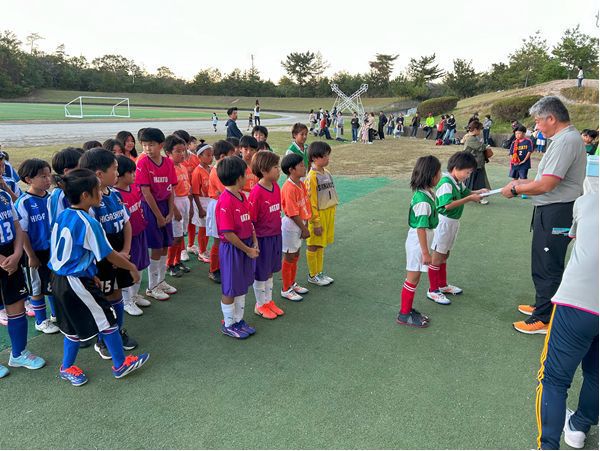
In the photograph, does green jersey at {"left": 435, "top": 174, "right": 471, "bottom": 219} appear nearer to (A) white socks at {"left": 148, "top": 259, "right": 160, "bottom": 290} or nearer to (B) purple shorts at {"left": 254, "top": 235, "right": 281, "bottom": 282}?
(B) purple shorts at {"left": 254, "top": 235, "right": 281, "bottom": 282}

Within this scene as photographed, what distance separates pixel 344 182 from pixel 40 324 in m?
7.98

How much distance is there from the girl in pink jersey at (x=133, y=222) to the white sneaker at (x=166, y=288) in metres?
0.25

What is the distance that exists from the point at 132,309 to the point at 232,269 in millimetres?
1252

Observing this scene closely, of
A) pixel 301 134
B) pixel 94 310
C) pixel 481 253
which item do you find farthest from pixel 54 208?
pixel 481 253

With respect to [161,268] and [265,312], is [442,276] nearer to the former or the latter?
[265,312]

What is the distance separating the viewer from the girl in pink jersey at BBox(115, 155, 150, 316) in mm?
3637

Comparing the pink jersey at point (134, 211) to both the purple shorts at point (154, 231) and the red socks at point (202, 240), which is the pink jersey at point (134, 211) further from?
the red socks at point (202, 240)

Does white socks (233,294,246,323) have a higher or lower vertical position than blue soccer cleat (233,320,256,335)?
higher

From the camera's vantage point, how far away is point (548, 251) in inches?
142

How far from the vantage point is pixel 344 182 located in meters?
10.5

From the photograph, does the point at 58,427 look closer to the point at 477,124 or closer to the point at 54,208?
the point at 54,208

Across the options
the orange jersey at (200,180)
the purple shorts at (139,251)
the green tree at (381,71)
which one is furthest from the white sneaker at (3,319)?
the green tree at (381,71)

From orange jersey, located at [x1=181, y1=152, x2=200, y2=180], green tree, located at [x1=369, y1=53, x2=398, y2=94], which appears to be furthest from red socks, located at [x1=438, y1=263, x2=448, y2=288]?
green tree, located at [x1=369, y1=53, x2=398, y2=94]

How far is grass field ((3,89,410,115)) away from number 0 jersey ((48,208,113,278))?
186 feet
